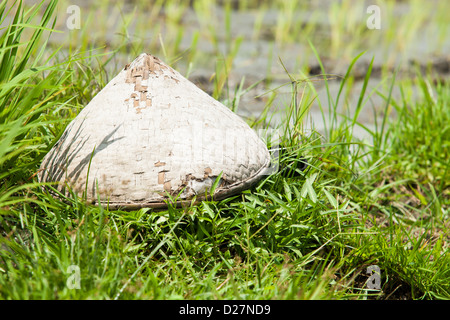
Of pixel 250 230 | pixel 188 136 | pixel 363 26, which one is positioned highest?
pixel 363 26

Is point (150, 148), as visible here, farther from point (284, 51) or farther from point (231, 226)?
point (284, 51)

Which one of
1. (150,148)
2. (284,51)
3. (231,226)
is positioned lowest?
(231,226)

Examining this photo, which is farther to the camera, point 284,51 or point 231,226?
point 284,51

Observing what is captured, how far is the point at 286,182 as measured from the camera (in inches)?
79.1

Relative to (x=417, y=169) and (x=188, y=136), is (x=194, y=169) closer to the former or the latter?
(x=188, y=136)

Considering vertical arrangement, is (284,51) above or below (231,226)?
above

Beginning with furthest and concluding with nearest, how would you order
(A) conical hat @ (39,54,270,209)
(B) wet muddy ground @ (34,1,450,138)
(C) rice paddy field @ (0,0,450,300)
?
(B) wet muddy ground @ (34,1,450,138), (A) conical hat @ (39,54,270,209), (C) rice paddy field @ (0,0,450,300)

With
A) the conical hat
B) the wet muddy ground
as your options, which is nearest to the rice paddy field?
the conical hat

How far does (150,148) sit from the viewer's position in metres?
1.79

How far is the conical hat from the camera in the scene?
176 centimetres

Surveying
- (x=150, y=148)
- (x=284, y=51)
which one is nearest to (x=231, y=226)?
(x=150, y=148)

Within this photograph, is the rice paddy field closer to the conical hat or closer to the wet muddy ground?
the conical hat

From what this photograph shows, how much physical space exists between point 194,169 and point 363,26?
4.26m
